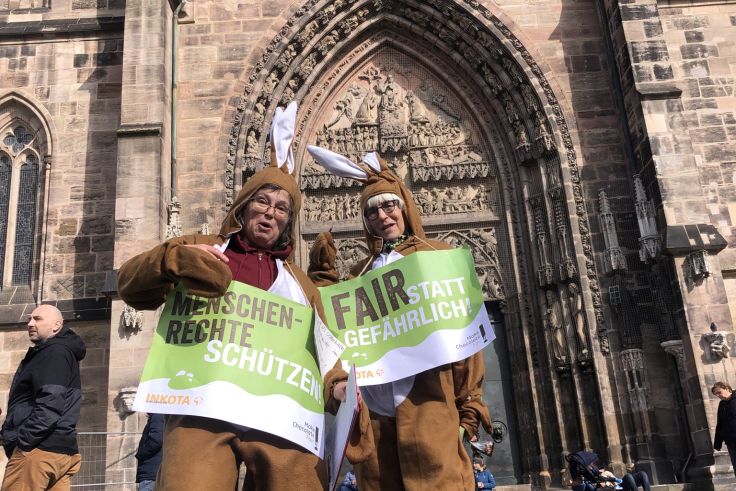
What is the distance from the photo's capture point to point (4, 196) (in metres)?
10.9

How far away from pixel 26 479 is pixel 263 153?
7.50 meters

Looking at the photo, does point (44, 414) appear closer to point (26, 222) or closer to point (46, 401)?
point (46, 401)

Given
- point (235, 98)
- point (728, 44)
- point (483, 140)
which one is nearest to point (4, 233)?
point (235, 98)

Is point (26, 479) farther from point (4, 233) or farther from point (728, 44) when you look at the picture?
point (728, 44)

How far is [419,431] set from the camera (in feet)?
9.48

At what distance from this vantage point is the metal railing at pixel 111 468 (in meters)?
8.11

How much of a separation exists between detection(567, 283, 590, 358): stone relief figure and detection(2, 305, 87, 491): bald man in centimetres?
715

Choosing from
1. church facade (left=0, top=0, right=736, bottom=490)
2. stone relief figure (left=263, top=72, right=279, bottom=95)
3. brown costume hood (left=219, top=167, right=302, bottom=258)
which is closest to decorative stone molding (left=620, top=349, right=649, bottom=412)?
church facade (left=0, top=0, right=736, bottom=490)

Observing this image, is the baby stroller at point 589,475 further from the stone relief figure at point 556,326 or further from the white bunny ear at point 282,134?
the white bunny ear at point 282,134

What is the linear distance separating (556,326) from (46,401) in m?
7.56

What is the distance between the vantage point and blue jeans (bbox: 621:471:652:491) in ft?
26.3

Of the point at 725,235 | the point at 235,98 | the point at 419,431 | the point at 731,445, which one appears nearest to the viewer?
the point at 419,431

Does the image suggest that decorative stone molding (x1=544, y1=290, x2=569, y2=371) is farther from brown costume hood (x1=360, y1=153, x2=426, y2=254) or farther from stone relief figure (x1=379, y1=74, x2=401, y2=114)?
brown costume hood (x1=360, y1=153, x2=426, y2=254)

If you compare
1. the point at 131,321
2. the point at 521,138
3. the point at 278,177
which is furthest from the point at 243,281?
the point at 521,138
